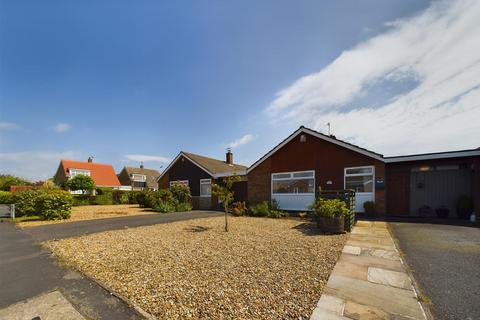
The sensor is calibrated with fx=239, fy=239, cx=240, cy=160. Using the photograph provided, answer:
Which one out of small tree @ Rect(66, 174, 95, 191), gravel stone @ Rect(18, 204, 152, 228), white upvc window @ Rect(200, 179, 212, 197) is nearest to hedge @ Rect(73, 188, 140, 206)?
small tree @ Rect(66, 174, 95, 191)

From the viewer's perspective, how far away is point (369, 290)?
3949mm

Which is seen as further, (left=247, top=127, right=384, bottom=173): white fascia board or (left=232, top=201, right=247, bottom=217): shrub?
(left=232, top=201, right=247, bottom=217): shrub

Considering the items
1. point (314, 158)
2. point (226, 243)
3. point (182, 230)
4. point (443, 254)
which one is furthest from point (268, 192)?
point (443, 254)

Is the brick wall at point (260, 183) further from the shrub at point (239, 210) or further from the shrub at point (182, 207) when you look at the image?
the shrub at point (182, 207)

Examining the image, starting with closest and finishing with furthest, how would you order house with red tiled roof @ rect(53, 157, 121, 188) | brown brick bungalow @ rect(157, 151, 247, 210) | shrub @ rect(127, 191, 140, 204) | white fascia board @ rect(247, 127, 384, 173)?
white fascia board @ rect(247, 127, 384, 173) → brown brick bungalow @ rect(157, 151, 247, 210) → shrub @ rect(127, 191, 140, 204) → house with red tiled roof @ rect(53, 157, 121, 188)

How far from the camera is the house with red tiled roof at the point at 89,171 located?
41.2 metres

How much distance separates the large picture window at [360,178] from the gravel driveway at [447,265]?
447 cm

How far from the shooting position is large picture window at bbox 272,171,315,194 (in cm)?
1512

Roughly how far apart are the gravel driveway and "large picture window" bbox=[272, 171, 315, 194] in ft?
21.1

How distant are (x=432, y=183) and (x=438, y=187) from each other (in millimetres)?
306

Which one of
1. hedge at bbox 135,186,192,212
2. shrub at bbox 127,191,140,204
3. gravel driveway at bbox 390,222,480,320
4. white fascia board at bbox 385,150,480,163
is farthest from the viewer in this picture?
shrub at bbox 127,191,140,204

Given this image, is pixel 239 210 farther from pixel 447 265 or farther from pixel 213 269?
pixel 447 265

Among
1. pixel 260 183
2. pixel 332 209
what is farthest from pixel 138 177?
pixel 332 209

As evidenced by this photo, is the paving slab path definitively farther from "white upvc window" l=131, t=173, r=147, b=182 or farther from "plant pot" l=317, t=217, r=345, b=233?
"white upvc window" l=131, t=173, r=147, b=182
